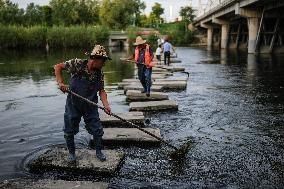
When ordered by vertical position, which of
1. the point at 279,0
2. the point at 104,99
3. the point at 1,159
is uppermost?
the point at 279,0

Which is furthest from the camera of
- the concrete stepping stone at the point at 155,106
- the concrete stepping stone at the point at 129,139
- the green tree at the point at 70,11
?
the green tree at the point at 70,11

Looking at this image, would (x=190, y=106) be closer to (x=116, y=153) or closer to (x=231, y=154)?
(x=231, y=154)

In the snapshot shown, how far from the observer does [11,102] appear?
11445 millimetres

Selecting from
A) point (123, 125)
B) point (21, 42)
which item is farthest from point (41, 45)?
point (123, 125)

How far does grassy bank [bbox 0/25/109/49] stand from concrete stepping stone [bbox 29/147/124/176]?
42650 mm

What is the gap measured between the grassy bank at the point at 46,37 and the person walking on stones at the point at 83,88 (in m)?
43.0

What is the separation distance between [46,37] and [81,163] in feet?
151

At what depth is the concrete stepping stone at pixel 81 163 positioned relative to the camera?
17.7ft

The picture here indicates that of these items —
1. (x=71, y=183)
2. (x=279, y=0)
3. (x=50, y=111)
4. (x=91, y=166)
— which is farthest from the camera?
(x=279, y=0)

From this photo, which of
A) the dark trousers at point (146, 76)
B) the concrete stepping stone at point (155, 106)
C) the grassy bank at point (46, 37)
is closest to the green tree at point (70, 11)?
the grassy bank at point (46, 37)

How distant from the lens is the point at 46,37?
162 feet

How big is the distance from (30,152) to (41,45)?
4546 centimetres

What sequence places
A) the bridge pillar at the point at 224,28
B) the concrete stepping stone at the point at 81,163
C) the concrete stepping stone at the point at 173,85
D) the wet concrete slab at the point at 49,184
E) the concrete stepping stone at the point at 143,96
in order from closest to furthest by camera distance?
the wet concrete slab at the point at 49,184, the concrete stepping stone at the point at 81,163, the concrete stepping stone at the point at 143,96, the concrete stepping stone at the point at 173,85, the bridge pillar at the point at 224,28

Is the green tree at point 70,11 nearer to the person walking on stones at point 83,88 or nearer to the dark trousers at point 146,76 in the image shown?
the dark trousers at point 146,76
